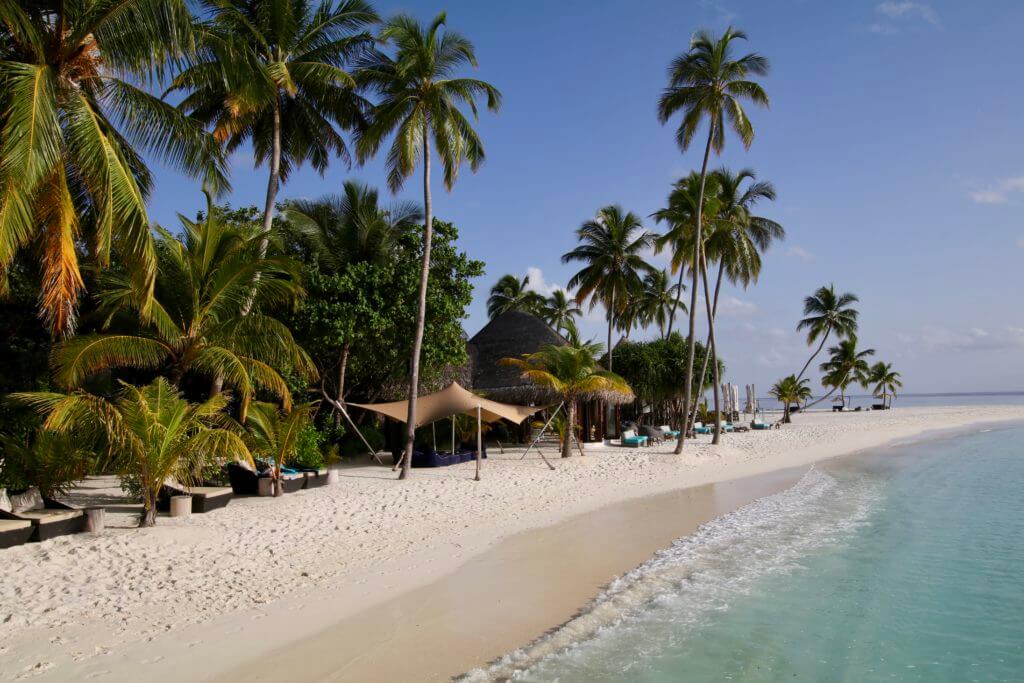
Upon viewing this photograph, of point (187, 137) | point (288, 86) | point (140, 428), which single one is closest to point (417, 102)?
point (288, 86)

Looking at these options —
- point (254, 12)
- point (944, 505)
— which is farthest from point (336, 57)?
point (944, 505)

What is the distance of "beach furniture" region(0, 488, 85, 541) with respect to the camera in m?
7.04

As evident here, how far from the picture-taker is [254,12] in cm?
1416

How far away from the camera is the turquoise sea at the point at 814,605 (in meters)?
5.50

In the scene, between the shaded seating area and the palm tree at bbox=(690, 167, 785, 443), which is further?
the palm tree at bbox=(690, 167, 785, 443)

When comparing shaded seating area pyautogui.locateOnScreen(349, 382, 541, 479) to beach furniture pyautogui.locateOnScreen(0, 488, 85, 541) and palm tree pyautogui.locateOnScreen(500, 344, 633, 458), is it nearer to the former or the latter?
palm tree pyautogui.locateOnScreen(500, 344, 633, 458)

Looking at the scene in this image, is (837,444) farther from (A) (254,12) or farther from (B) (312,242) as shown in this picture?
(A) (254,12)

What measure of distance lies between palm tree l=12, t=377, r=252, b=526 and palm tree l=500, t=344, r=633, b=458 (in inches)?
364

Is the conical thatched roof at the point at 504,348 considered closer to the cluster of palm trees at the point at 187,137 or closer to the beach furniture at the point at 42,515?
the cluster of palm trees at the point at 187,137

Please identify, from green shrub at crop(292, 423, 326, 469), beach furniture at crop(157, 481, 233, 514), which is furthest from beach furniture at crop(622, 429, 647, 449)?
beach furniture at crop(157, 481, 233, 514)

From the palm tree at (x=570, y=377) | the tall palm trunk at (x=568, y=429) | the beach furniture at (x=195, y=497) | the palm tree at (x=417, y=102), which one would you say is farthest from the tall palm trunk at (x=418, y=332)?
the tall palm trunk at (x=568, y=429)

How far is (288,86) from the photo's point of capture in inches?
512

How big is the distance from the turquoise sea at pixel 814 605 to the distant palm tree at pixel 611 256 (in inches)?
574

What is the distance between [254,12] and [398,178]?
15.2 ft
